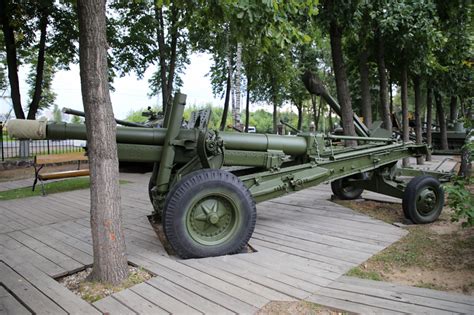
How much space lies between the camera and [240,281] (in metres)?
3.38

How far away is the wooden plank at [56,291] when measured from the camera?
111 inches

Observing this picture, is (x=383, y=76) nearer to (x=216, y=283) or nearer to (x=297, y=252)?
(x=297, y=252)

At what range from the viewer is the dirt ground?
3.55 m

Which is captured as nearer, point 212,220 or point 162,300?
point 162,300

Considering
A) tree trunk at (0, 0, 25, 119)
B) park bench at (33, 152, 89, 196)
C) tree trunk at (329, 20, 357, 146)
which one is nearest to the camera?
tree trunk at (329, 20, 357, 146)

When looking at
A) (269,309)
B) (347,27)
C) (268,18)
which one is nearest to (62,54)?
(347,27)

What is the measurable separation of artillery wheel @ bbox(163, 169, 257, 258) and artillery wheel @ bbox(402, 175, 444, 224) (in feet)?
8.71

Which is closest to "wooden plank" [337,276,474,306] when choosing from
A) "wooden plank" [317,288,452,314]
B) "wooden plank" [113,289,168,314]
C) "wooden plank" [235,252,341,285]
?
"wooden plank" [235,252,341,285]

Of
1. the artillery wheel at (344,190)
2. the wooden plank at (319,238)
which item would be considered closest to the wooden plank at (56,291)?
the wooden plank at (319,238)

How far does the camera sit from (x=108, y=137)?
322cm

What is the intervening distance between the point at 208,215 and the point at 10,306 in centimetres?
183

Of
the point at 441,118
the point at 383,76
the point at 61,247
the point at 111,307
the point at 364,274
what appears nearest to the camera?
the point at 111,307

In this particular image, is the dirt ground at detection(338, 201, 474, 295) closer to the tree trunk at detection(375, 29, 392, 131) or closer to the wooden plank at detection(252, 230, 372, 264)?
the wooden plank at detection(252, 230, 372, 264)

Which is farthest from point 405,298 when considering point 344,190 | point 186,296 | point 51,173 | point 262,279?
point 51,173
